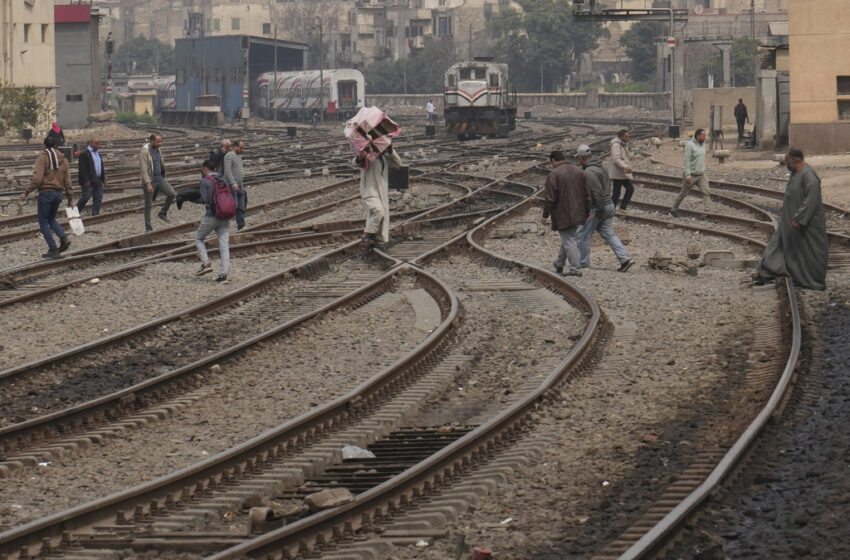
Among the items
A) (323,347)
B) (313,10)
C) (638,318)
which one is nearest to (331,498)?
(323,347)

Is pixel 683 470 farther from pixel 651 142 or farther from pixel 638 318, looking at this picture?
pixel 651 142

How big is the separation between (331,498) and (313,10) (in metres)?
142

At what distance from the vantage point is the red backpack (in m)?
15.4

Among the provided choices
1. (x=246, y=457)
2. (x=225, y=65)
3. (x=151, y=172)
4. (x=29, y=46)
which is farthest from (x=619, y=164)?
(x=225, y=65)

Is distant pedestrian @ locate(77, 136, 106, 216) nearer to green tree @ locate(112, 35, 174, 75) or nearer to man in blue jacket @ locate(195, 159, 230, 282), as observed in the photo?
man in blue jacket @ locate(195, 159, 230, 282)

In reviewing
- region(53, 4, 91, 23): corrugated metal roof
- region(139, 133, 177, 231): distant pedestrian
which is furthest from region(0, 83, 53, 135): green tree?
region(139, 133, 177, 231): distant pedestrian

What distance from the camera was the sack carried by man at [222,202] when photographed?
1538 cm

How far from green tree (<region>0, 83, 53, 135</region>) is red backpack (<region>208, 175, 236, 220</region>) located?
45.7 m

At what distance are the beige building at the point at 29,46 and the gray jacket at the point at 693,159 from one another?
45411 millimetres

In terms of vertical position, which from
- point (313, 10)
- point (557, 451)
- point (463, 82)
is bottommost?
point (557, 451)

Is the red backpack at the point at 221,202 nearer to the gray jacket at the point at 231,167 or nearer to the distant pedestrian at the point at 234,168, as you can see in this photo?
the distant pedestrian at the point at 234,168

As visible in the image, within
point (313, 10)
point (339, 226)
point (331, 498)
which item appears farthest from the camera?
point (313, 10)

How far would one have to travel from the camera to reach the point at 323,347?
12.0 m

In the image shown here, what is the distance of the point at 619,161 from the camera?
20875mm
